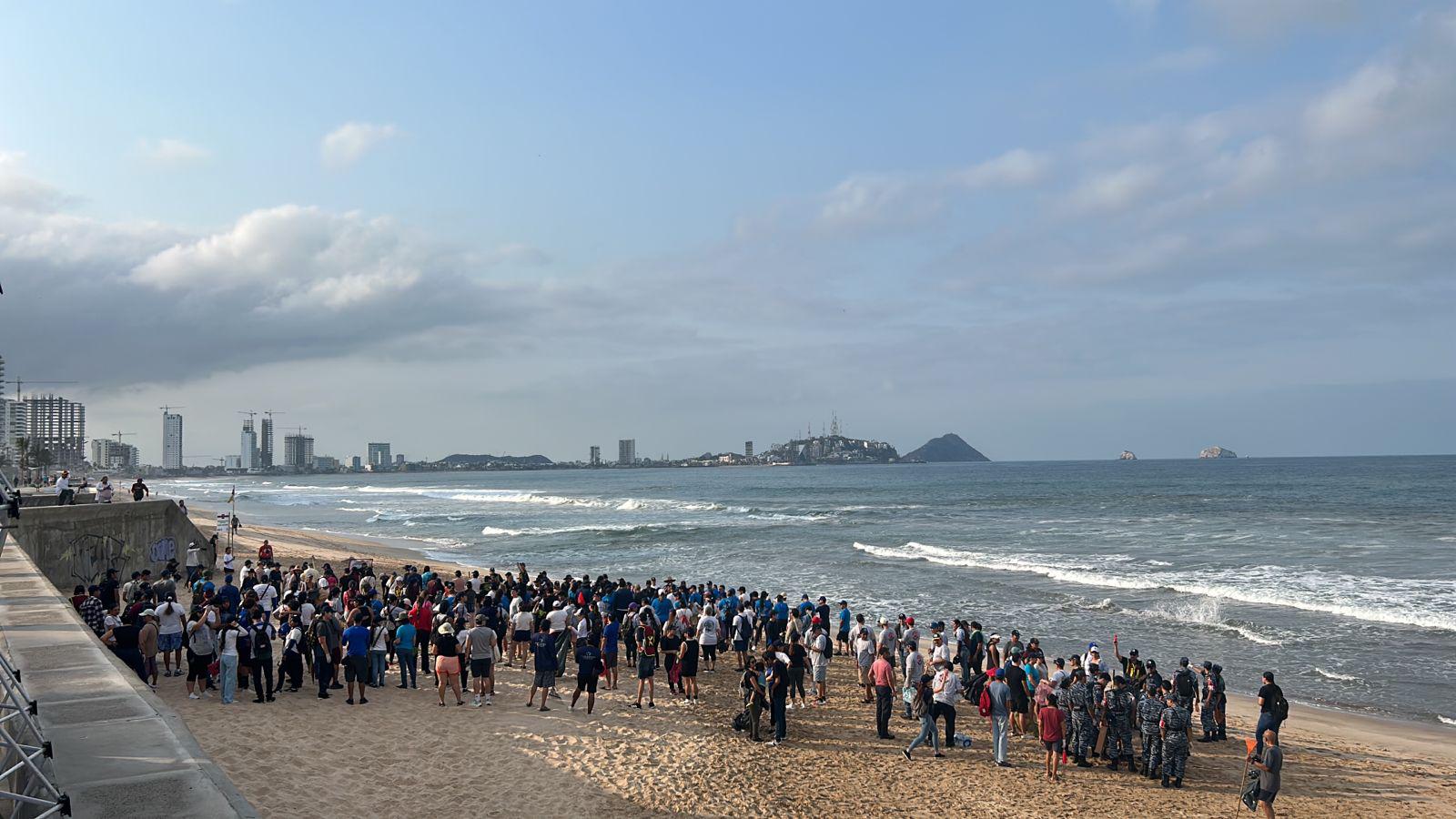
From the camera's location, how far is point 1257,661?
18359mm

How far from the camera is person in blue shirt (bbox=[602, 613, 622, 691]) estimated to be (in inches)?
539

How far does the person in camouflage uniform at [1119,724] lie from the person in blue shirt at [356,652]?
10.3m

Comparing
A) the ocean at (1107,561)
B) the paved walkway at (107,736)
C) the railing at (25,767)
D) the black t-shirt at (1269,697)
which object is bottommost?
the ocean at (1107,561)

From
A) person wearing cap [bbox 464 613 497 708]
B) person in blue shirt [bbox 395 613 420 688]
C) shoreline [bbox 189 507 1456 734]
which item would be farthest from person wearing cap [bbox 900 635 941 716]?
person in blue shirt [bbox 395 613 420 688]

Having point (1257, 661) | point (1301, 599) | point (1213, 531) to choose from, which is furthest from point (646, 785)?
point (1213, 531)

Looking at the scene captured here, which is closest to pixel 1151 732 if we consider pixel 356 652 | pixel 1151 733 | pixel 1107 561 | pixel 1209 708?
pixel 1151 733

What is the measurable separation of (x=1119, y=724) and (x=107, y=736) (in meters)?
11.1

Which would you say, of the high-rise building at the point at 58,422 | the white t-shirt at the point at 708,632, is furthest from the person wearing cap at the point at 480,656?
the high-rise building at the point at 58,422

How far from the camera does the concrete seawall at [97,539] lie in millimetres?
19656

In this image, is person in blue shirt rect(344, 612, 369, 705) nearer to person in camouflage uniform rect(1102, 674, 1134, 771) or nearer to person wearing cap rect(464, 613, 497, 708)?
person wearing cap rect(464, 613, 497, 708)

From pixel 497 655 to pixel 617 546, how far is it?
2705 centimetres

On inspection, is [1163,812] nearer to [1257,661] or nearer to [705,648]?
[705,648]

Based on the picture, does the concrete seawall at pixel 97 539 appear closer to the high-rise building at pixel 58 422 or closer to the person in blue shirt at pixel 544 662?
the person in blue shirt at pixel 544 662

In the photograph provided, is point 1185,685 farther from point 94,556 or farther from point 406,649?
point 94,556
